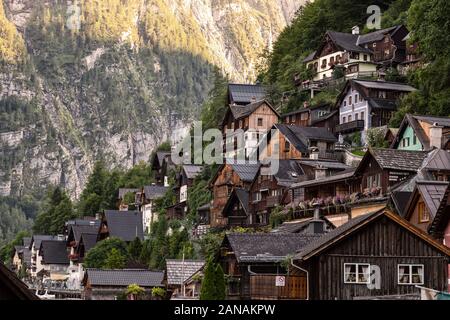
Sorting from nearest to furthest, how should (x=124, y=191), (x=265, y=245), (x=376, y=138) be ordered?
(x=265, y=245), (x=376, y=138), (x=124, y=191)

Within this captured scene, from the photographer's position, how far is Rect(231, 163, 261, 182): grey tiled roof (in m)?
90.8

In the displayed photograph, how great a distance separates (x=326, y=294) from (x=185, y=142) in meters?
98.6

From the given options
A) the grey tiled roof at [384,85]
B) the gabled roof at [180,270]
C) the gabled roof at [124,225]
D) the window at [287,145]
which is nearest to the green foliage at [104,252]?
the gabled roof at [124,225]

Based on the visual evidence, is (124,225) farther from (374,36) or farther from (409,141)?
(409,141)

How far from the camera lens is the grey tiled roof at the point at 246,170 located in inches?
3575

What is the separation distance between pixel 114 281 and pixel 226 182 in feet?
52.6

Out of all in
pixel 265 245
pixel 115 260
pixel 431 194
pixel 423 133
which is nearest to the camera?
pixel 431 194

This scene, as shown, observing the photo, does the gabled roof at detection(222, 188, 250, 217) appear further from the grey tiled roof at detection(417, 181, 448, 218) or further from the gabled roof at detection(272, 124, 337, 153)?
the grey tiled roof at detection(417, 181, 448, 218)

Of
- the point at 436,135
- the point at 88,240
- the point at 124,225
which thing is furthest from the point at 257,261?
the point at 88,240

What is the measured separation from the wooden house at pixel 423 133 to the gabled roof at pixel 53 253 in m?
58.6

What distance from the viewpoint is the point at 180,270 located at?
70.4m

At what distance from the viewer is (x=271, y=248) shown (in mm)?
50562

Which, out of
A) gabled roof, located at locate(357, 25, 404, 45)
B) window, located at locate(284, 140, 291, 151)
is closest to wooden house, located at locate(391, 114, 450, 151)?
window, located at locate(284, 140, 291, 151)

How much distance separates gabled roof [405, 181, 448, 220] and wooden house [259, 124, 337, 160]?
41.8m
